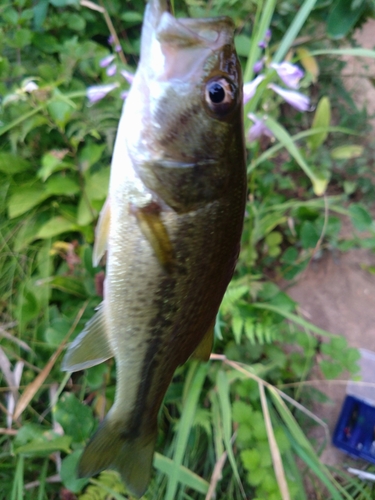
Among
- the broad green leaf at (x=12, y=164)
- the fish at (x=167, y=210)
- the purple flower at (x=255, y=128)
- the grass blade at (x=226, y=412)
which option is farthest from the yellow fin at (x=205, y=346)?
the broad green leaf at (x=12, y=164)

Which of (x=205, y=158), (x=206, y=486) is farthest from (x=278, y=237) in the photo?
(x=205, y=158)

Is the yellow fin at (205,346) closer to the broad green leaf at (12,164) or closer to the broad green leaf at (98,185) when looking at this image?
the broad green leaf at (98,185)

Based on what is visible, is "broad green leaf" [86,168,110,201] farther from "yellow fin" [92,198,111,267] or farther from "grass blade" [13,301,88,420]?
"yellow fin" [92,198,111,267]

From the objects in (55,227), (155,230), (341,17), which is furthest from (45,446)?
(341,17)

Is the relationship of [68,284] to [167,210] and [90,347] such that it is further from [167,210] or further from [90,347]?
[167,210]

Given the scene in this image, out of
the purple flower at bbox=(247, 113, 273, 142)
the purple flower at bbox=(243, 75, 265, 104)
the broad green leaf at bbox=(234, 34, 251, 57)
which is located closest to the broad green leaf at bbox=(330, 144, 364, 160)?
the broad green leaf at bbox=(234, 34, 251, 57)

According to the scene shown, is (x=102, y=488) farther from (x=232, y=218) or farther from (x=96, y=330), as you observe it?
(x=232, y=218)
